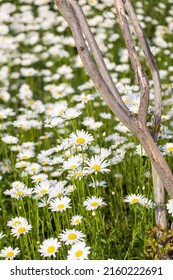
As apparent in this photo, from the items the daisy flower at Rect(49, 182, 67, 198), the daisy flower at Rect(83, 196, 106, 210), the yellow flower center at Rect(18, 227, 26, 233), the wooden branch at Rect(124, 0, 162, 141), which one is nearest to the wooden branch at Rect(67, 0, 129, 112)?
the wooden branch at Rect(124, 0, 162, 141)

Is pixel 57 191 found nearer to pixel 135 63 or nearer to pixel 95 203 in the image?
pixel 95 203

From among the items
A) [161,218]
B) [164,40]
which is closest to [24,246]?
[161,218]

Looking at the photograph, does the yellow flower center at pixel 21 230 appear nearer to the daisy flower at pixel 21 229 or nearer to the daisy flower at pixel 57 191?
the daisy flower at pixel 21 229

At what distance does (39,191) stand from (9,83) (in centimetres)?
208

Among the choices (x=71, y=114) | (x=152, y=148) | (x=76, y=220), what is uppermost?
(x=71, y=114)

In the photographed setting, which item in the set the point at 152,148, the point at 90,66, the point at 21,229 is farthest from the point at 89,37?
the point at 21,229

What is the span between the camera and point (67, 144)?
2.76 m

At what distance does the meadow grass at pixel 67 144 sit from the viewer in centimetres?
248

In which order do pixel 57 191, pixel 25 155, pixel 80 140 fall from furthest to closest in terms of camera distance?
pixel 25 155 < pixel 80 140 < pixel 57 191

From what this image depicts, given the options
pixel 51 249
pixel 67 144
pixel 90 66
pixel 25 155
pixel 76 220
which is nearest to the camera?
pixel 90 66

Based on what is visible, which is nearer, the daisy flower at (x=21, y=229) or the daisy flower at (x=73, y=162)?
the daisy flower at (x=21, y=229)

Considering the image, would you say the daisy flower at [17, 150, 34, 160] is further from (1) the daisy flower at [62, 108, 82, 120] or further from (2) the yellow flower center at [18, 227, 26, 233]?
(2) the yellow flower center at [18, 227, 26, 233]

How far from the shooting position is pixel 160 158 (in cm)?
215

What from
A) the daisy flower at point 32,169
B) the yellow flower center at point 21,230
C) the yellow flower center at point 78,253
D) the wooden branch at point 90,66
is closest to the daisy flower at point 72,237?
the yellow flower center at point 78,253
